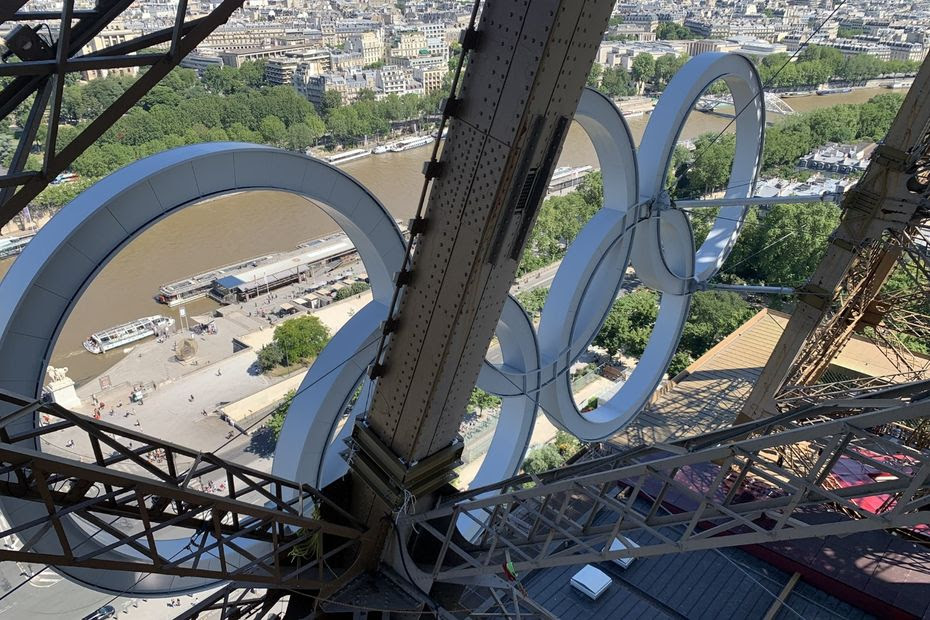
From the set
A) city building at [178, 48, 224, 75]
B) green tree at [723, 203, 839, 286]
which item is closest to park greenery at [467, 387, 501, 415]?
green tree at [723, 203, 839, 286]

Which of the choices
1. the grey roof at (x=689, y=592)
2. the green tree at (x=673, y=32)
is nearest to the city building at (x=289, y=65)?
the green tree at (x=673, y=32)

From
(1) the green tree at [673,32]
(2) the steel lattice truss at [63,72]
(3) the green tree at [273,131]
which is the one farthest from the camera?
(1) the green tree at [673,32]

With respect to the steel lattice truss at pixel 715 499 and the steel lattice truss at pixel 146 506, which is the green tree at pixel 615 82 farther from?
the steel lattice truss at pixel 146 506

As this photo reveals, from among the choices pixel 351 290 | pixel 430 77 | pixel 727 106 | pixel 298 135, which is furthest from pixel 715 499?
pixel 727 106

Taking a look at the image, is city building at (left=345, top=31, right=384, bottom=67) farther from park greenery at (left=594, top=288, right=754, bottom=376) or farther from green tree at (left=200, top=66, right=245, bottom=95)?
park greenery at (left=594, top=288, right=754, bottom=376)

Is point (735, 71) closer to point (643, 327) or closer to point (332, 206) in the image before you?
point (332, 206)

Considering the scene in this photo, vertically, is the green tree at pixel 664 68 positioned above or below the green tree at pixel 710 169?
above
